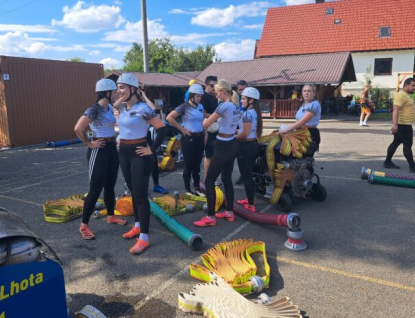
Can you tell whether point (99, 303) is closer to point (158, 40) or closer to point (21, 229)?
point (21, 229)

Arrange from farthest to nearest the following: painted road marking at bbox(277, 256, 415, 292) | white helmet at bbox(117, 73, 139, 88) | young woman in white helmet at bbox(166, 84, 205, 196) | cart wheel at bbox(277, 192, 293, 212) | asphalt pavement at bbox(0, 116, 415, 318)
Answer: young woman in white helmet at bbox(166, 84, 205, 196) → cart wheel at bbox(277, 192, 293, 212) → white helmet at bbox(117, 73, 139, 88) → painted road marking at bbox(277, 256, 415, 292) → asphalt pavement at bbox(0, 116, 415, 318)

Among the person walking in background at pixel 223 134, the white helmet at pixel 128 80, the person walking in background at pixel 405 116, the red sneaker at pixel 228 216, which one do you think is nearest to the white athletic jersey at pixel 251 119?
the person walking in background at pixel 223 134

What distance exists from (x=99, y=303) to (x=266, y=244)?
2.14m

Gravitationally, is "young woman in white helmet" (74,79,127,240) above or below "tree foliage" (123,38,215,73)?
below

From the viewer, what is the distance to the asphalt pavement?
3.22 metres

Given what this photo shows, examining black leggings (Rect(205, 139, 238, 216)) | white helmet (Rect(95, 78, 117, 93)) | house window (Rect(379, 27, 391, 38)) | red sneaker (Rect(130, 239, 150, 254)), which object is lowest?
red sneaker (Rect(130, 239, 150, 254))

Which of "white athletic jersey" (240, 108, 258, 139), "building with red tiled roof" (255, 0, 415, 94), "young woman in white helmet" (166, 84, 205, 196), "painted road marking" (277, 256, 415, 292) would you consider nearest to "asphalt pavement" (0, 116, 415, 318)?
"painted road marking" (277, 256, 415, 292)

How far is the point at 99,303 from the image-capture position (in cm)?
324

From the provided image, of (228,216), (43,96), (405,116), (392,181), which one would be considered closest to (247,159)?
(228,216)

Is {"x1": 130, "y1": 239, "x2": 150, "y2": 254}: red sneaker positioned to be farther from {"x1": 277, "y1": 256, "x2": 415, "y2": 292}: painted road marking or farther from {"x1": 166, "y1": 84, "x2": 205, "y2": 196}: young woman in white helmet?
{"x1": 166, "y1": 84, "x2": 205, "y2": 196}: young woman in white helmet

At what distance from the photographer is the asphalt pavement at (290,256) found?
3.22m

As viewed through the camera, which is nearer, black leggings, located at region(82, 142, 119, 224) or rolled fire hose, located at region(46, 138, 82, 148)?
black leggings, located at region(82, 142, 119, 224)

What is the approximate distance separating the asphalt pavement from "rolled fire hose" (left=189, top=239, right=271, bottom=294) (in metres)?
0.11

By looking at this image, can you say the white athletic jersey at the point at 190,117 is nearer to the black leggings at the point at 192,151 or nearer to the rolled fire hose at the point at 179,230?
the black leggings at the point at 192,151
